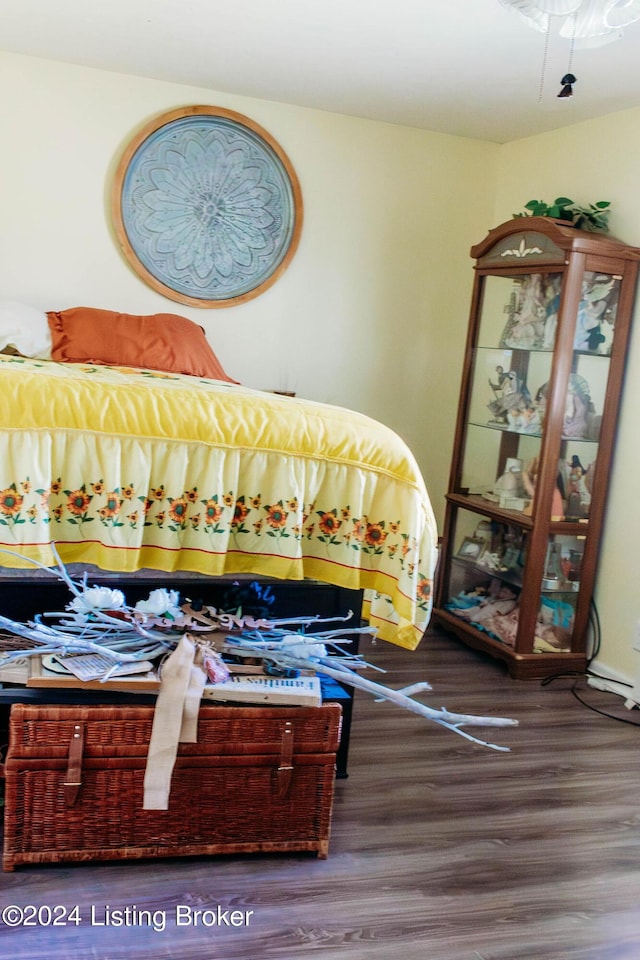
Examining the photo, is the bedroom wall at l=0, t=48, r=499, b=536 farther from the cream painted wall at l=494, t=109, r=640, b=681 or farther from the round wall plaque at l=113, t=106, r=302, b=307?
the cream painted wall at l=494, t=109, r=640, b=681

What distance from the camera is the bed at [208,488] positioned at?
7.16 ft

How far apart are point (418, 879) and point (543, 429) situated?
1952mm

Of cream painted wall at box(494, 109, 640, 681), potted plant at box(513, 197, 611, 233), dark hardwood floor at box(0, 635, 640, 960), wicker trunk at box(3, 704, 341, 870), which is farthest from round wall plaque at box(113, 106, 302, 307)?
wicker trunk at box(3, 704, 341, 870)

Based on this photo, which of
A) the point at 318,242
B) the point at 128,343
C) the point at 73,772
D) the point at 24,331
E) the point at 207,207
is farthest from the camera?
the point at 318,242

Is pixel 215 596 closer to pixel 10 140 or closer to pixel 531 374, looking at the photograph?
pixel 531 374

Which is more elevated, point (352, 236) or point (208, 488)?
point (352, 236)

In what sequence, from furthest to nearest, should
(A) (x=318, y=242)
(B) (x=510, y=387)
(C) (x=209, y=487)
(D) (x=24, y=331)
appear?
(A) (x=318, y=242), (B) (x=510, y=387), (D) (x=24, y=331), (C) (x=209, y=487)

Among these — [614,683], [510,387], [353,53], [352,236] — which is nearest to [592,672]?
[614,683]

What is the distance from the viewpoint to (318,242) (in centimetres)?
422

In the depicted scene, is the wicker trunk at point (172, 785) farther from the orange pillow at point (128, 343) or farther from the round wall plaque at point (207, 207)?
the round wall plaque at point (207, 207)

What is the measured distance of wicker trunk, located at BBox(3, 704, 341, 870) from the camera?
1959 millimetres

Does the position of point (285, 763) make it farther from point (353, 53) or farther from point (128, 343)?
point (353, 53)

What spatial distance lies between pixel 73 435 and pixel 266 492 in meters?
0.50

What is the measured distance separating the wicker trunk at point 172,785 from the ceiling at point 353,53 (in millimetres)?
2216
